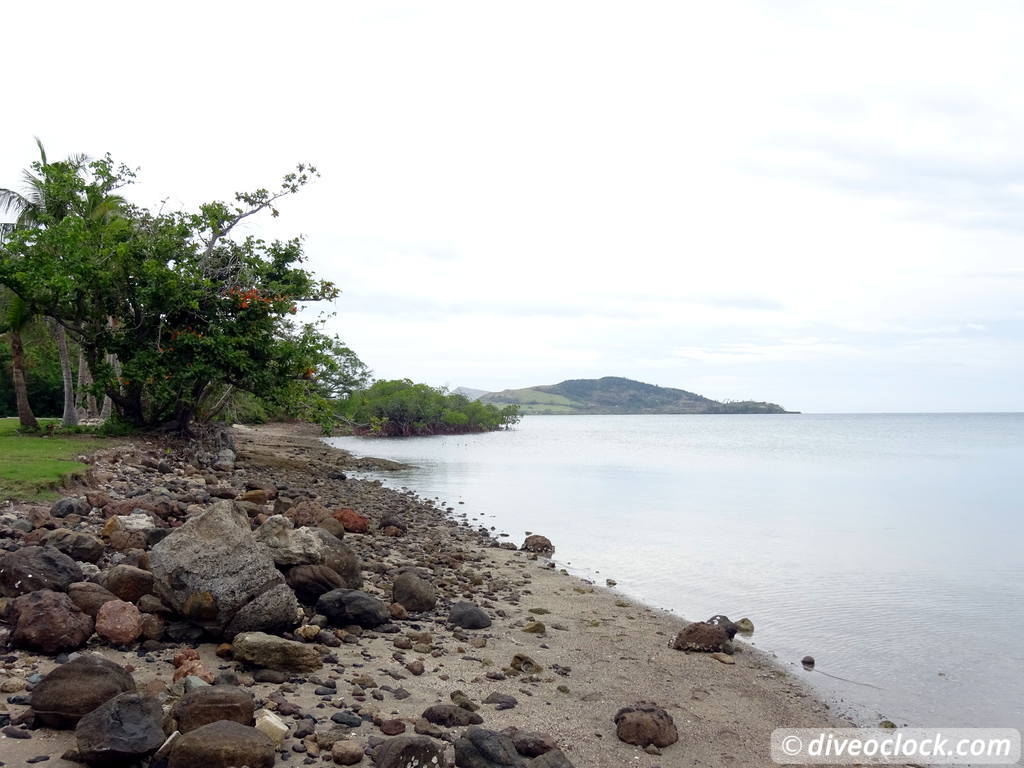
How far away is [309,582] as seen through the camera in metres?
8.71

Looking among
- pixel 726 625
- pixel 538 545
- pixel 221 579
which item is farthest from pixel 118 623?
pixel 538 545

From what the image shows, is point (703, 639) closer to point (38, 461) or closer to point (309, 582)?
point (309, 582)

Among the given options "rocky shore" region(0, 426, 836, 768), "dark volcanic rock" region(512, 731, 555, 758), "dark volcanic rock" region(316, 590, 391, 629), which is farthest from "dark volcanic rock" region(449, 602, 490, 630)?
"dark volcanic rock" region(512, 731, 555, 758)

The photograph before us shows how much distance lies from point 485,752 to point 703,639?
496 centimetres

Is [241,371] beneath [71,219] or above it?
beneath

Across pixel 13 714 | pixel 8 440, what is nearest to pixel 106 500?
pixel 13 714

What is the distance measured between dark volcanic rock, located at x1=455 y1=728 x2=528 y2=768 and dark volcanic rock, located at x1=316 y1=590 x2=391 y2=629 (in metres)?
3.16

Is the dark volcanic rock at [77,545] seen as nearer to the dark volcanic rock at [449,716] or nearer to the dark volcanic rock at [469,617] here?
the dark volcanic rock at [469,617]

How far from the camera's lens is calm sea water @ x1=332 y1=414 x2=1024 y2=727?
31.9 feet

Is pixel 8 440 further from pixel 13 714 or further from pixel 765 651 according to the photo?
pixel 765 651

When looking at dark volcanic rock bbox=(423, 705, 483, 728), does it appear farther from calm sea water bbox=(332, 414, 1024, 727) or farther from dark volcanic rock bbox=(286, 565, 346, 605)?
calm sea water bbox=(332, 414, 1024, 727)

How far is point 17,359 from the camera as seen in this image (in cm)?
2430

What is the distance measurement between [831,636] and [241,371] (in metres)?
16.7

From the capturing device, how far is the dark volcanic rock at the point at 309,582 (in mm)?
8680
